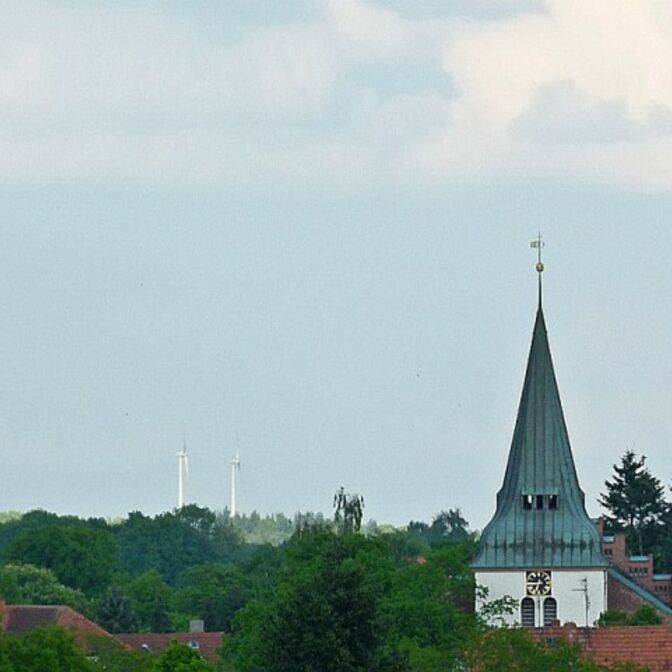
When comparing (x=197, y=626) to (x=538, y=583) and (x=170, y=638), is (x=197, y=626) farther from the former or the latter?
(x=170, y=638)

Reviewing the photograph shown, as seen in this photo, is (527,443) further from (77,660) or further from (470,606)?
(77,660)

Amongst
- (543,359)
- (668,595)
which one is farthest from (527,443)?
(668,595)

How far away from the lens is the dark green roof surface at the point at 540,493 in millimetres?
136250

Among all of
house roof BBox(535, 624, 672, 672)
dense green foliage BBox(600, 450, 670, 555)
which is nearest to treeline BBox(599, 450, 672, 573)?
dense green foliage BBox(600, 450, 670, 555)

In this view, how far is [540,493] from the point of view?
13712 cm

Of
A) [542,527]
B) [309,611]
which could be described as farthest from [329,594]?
[542,527]

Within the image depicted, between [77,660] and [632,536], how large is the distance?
278ft

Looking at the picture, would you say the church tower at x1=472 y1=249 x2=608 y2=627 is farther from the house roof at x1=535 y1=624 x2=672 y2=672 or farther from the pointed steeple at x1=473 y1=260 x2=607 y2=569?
the house roof at x1=535 y1=624 x2=672 y2=672

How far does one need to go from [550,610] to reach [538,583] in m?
1.43

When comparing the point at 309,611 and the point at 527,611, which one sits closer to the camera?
the point at 309,611

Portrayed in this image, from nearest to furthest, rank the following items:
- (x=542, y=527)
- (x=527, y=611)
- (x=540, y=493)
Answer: (x=527, y=611)
(x=542, y=527)
(x=540, y=493)

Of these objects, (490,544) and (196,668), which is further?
(490,544)

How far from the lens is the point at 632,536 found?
15800cm

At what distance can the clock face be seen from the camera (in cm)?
13588
